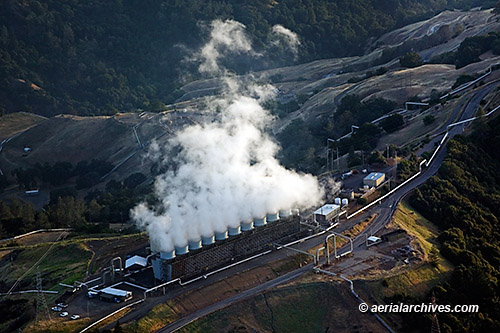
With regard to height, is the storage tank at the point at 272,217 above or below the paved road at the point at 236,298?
above

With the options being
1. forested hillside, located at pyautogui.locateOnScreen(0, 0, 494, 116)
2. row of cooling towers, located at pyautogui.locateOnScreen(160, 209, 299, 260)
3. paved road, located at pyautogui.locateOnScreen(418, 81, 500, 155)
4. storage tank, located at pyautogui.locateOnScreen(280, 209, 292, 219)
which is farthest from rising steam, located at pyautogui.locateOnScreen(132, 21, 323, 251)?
forested hillside, located at pyautogui.locateOnScreen(0, 0, 494, 116)

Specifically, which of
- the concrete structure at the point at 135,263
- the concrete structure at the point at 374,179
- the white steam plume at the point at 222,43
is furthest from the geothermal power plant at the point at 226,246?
the white steam plume at the point at 222,43

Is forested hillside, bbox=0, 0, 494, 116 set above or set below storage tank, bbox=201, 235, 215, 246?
above

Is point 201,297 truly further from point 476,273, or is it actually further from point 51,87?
point 51,87

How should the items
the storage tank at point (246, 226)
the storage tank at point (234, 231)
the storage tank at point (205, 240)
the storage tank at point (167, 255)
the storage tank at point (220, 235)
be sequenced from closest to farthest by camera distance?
the storage tank at point (167, 255) → the storage tank at point (205, 240) → the storage tank at point (220, 235) → the storage tank at point (234, 231) → the storage tank at point (246, 226)

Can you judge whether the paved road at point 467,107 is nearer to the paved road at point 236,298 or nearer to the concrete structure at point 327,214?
the concrete structure at point 327,214

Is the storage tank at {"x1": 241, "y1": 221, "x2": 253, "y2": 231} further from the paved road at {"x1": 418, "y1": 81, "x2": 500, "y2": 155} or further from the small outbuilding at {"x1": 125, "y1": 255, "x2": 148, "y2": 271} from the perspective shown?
the paved road at {"x1": 418, "y1": 81, "x2": 500, "y2": 155}

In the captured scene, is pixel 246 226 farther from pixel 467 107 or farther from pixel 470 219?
pixel 467 107
